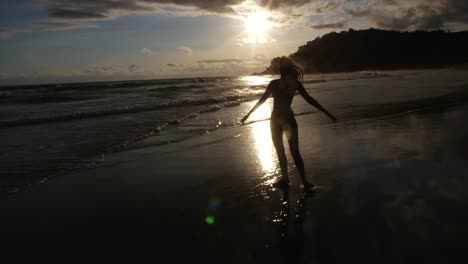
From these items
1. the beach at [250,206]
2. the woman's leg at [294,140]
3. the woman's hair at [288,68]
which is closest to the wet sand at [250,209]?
the beach at [250,206]

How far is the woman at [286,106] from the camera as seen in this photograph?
555 centimetres

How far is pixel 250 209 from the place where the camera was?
4957 millimetres

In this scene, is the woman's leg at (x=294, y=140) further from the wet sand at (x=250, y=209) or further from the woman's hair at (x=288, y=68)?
the woman's hair at (x=288, y=68)

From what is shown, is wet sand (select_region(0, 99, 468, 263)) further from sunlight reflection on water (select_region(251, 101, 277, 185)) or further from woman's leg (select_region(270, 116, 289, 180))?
woman's leg (select_region(270, 116, 289, 180))

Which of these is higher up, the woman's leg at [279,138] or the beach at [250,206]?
the woman's leg at [279,138]

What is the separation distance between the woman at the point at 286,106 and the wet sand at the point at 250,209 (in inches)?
14.8

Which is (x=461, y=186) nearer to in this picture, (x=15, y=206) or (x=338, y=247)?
(x=338, y=247)

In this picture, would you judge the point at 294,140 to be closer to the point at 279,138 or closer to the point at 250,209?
the point at 279,138

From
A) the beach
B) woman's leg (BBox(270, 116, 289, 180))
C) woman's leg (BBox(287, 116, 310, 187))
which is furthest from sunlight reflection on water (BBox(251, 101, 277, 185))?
woman's leg (BBox(287, 116, 310, 187))

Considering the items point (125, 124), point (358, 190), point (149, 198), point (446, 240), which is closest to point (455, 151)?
point (358, 190)

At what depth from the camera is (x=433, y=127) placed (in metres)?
10.1

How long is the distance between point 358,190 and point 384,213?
91 centimetres

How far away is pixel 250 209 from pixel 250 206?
0.11 metres

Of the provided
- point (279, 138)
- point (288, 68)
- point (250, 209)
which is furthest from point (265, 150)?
point (250, 209)
